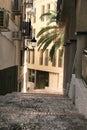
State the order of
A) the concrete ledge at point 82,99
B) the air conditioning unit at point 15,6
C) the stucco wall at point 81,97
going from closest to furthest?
the concrete ledge at point 82,99 < the stucco wall at point 81,97 < the air conditioning unit at point 15,6

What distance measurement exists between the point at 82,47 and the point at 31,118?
4.75 meters

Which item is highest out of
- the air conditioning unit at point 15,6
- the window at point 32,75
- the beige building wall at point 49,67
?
the air conditioning unit at point 15,6

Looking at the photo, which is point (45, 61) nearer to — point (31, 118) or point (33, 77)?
point (33, 77)

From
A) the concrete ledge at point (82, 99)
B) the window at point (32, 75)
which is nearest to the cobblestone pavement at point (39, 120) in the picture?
the concrete ledge at point (82, 99)

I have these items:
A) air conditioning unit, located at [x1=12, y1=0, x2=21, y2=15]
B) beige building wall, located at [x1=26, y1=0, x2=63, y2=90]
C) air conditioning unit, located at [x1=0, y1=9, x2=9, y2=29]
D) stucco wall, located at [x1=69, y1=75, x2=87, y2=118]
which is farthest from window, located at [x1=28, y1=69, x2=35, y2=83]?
stucco wall, located at [x1=69, y1=75, x2=87, y2=118]

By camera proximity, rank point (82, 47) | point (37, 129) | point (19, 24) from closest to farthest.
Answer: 1. point (37, 129)
2. point (82, 47)
3. point (19, 24)

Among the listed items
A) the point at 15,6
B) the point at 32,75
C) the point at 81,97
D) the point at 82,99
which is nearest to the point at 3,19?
the point at 81,97

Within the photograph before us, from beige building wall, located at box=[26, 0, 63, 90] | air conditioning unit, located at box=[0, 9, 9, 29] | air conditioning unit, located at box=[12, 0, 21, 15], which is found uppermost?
air conditioning unit, located at box=[12, 0, 21, 15]

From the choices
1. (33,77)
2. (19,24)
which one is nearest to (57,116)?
(19,24)

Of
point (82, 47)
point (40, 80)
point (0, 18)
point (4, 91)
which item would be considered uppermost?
point (0, 18)

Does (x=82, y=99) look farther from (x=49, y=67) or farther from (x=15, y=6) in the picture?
(x=49, y=67)

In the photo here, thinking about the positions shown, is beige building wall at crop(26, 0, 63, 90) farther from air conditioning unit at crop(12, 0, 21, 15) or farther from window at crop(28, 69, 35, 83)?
air conditioning unit at crop(12, 0, 21, 15)

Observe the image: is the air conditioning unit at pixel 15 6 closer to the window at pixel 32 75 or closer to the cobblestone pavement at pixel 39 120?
the cobblestone pavement at pixel 39 120

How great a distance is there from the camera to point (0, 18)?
14.1m
